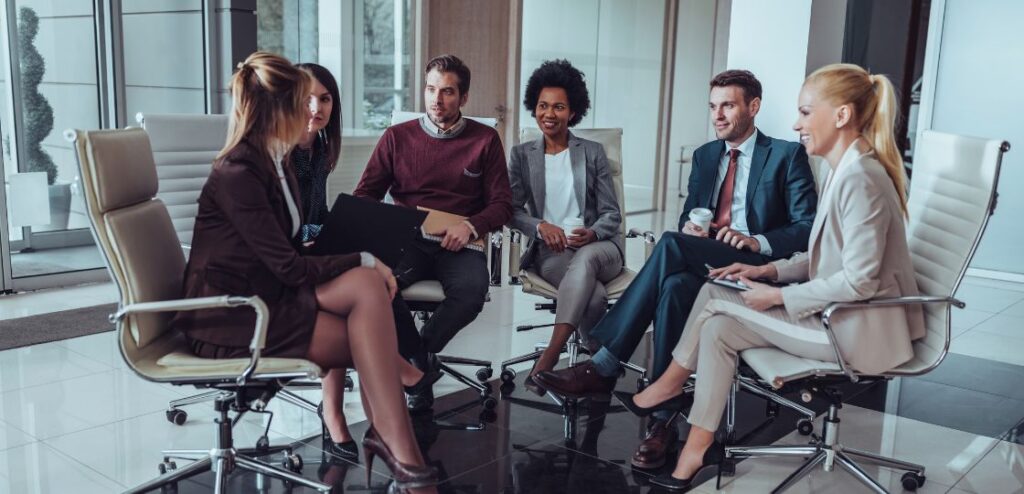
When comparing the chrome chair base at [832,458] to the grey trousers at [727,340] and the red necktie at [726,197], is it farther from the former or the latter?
the red necktie at [726,197]

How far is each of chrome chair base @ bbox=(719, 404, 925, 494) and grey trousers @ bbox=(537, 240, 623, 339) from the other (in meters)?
0.79

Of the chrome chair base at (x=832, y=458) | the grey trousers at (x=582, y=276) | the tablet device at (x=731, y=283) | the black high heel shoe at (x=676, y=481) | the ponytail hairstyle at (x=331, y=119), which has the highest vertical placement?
the ponytail hairstyle at (x=331, y=119)

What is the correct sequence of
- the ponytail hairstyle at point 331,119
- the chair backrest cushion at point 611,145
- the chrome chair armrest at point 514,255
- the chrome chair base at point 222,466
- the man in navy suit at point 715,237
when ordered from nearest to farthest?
the chrome chair base at point 222,466 < the man in navy suit at point 715,237 < the ponytail hairstyle at point 331,119 < the chrome chair armrest at point 514,255 < the chair backrest cushion at point 611,145

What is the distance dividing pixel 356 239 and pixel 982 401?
271 centimetres

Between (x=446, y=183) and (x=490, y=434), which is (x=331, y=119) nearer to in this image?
(x=446, y=183)

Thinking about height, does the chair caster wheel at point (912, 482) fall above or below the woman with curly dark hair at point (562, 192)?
below

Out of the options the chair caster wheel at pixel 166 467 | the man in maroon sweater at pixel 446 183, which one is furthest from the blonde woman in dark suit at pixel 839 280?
the chair caster wheel at pixel 166 467

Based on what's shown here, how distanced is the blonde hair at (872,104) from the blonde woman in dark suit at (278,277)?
142 cm

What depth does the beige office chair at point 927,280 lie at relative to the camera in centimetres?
248

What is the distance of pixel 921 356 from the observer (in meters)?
2.58

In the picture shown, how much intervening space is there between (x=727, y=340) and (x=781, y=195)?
Answer: 93cm

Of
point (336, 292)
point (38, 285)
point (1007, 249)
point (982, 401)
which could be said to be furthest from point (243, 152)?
point (1007, 249)

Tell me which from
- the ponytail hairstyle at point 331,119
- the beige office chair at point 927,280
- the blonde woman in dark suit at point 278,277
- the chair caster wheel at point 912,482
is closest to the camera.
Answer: the blonde woman in dark suit at point 278,277

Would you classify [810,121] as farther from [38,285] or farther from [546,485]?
[38,285]
